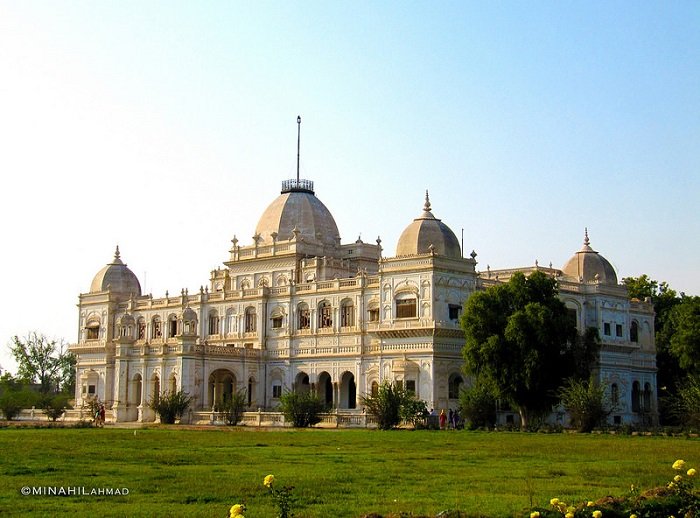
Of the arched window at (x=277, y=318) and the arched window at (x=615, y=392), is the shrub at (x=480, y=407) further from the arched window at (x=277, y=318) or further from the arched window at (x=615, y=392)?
the arched window at (x=277, y=318)

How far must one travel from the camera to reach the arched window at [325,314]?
6844 cm

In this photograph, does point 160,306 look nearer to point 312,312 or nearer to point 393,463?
point 312,312

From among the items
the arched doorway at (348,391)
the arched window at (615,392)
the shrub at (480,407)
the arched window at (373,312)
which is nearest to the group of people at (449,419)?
the shrub at (480,407)

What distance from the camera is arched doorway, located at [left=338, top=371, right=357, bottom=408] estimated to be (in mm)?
67812

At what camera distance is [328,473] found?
2264 centimetres

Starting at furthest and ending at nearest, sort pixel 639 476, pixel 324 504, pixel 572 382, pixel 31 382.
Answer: pixel 31 382 → pixel 572 382 → pixel 639 476 → pixel 324 504

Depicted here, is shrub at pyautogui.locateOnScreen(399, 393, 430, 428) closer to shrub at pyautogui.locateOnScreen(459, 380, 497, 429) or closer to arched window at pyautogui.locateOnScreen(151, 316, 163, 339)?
shrub at pyautogui.locateOnScreen(459, 380, 497, 429)

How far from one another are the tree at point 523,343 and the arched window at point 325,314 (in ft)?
52.2

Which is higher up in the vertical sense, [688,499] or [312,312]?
[312,312]

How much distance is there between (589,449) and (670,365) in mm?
41260

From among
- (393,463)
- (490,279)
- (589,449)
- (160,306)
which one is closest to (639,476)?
(393,463)

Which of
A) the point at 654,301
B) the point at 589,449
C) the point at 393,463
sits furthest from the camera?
the point at 654,301

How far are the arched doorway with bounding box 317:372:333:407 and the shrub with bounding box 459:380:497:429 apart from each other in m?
18.4

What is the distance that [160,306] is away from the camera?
8012 cm
